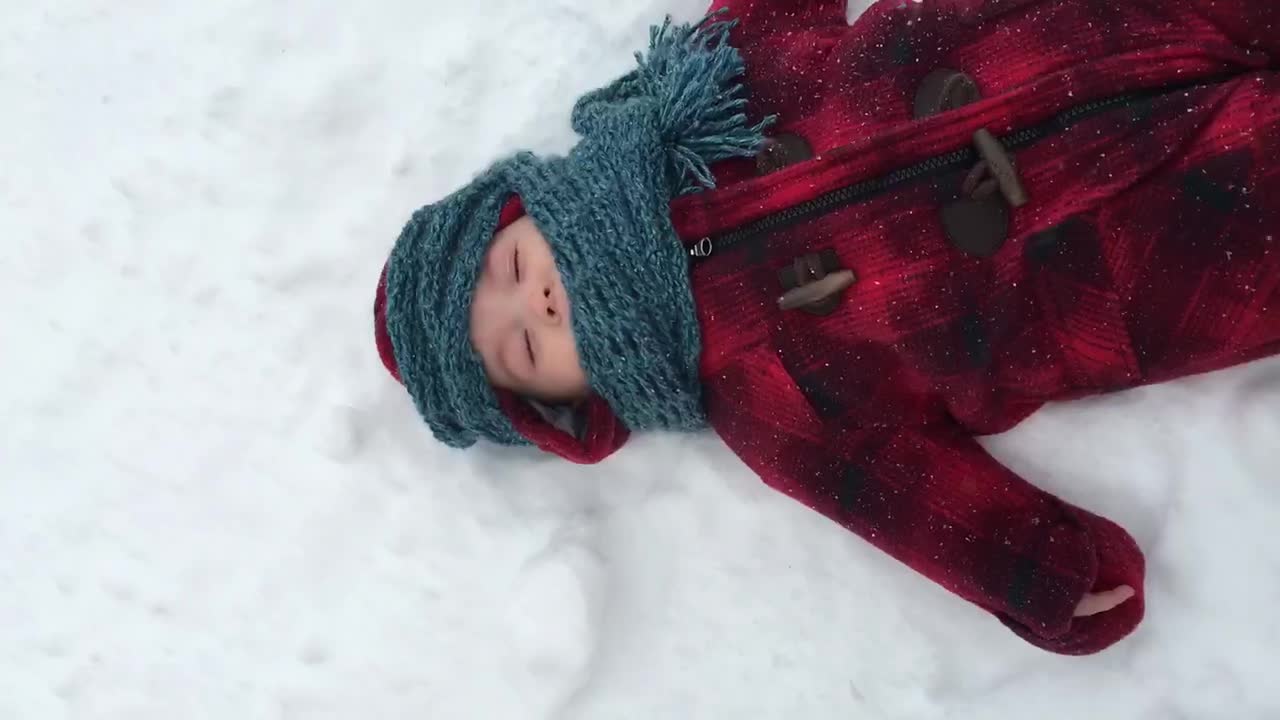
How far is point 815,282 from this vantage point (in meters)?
0.99

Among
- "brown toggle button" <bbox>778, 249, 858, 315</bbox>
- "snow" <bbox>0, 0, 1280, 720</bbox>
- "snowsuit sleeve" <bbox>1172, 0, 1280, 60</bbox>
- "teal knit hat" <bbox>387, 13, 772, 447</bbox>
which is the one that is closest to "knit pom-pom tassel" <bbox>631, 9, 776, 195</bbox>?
"teal knit hat" <bbox>387, 13, 772, 447</bbox>

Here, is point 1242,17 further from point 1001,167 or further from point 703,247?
point 703,247

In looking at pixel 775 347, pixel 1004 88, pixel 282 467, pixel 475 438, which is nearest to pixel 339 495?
pixel 282 467

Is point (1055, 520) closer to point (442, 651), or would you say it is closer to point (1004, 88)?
point (1004, 88)

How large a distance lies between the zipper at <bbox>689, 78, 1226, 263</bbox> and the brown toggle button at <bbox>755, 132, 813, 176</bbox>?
70 mm

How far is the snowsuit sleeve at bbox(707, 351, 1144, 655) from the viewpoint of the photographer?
3.31 ft

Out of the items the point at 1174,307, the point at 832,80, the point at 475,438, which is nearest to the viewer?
the point at 1174,307

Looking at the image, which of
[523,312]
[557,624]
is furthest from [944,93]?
[557,624]

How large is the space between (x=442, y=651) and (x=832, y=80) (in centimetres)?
87

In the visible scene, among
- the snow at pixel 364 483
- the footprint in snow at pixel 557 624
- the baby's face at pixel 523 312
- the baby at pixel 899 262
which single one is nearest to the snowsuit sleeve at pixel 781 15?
the baby at pixel 899 262

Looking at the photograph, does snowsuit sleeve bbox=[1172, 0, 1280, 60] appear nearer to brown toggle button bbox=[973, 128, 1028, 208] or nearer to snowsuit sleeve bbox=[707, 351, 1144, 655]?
brown toggle button bbox=[973, 128, 1028, 208]

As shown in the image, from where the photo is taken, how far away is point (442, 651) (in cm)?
123

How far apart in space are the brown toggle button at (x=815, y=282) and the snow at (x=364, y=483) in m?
0.30

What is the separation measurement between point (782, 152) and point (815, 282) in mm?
172
